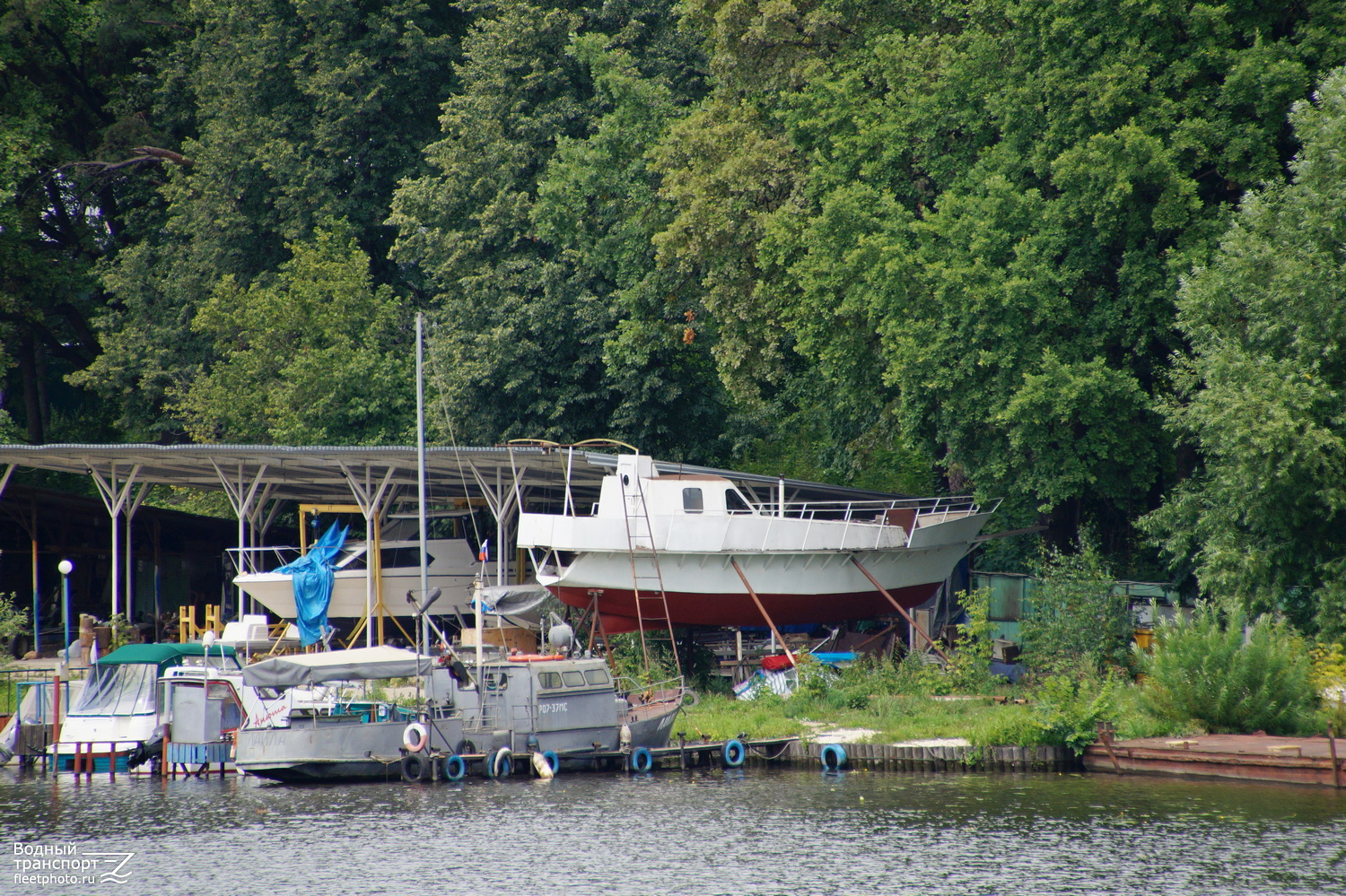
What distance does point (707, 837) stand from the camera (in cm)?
1811

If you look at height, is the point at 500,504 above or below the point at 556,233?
below

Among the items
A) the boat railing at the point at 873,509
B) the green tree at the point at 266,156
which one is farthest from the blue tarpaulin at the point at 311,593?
the green tree at the point at 266,156

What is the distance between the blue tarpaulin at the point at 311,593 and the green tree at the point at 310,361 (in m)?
8.52

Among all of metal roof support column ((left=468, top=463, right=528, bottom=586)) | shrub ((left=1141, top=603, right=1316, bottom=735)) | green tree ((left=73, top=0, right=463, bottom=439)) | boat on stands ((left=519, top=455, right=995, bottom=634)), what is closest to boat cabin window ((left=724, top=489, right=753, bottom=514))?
boat on stands ((left=519, top=455, right=995, bottom=634))

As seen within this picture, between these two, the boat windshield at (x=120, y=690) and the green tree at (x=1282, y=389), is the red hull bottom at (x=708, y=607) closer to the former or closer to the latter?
the boat windshield at (x=120, y=690)

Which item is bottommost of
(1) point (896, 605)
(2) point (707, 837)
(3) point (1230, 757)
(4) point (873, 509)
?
(2) point (707, 837)

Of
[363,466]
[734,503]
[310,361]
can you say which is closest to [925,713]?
[734,503]

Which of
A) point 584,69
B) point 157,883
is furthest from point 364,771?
point 584,69

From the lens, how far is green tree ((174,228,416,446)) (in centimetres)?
4209

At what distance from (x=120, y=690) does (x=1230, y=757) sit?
1955cm

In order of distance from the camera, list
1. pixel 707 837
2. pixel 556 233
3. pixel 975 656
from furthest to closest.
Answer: pixel 556 233, pixel 975 656, pixel 707 837

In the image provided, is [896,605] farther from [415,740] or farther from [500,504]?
[415,740]

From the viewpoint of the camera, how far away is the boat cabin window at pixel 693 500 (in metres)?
30.0

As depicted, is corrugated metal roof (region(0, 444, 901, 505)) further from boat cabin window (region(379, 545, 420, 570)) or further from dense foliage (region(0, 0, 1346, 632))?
dense foliage (region(0, 0, 1346, 632))
